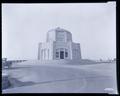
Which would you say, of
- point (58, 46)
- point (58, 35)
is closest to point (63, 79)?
point (58, 46)

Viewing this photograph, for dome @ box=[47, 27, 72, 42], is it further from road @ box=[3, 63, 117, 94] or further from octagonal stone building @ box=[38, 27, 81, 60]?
road @ box=[3, 63, 117, 94]

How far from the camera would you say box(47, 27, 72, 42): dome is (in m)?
2.01

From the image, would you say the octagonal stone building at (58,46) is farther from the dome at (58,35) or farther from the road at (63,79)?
the road at (63,79)

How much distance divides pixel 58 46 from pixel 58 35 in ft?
0.38

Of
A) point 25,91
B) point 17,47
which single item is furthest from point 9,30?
point 25,91

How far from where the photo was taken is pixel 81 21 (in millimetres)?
2057

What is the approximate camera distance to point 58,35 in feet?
6.62

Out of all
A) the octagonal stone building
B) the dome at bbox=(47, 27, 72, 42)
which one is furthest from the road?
the dome at bbox=(47, 27, 72, 42)

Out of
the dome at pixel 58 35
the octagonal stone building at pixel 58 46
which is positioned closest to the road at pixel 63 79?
the octagonal stone building at pixel 58 46

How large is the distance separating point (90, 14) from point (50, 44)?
0.54m

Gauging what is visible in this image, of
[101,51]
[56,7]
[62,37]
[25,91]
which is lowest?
[25,91]

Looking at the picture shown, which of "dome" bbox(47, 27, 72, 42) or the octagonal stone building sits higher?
"dome" bbox(47, 27, 72, 42)

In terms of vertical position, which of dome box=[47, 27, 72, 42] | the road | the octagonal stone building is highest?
dome box=[47, 27, 72, 42]

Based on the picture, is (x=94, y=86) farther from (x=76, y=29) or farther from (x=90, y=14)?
(x=90, y=14)
